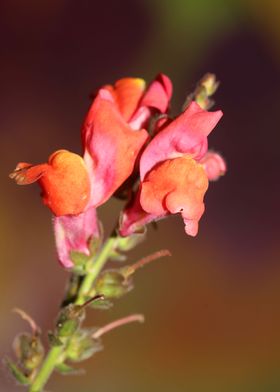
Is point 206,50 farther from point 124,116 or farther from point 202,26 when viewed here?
point 124,116

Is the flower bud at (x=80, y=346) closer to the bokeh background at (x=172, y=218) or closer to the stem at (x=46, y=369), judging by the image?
the stem at (x=46, y=369)

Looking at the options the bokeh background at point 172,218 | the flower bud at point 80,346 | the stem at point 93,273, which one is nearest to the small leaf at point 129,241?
the stem at point 93,273

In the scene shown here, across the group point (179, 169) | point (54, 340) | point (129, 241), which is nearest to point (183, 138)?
point (179, 169)

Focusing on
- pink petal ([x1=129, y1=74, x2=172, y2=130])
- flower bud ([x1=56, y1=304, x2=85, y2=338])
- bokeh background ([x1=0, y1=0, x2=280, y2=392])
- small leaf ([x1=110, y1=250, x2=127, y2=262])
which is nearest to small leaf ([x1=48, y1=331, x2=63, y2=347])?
flower bud ([x1=56, y1=304, x2=85, y2=338])

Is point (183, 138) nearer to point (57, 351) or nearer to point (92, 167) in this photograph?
point (92, 167)

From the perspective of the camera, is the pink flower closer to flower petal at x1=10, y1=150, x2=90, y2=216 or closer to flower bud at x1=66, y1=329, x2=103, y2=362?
flower petal at x1=10, y1=150, x2=90, y2=216

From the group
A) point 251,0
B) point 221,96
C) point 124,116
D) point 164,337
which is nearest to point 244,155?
point 221,96

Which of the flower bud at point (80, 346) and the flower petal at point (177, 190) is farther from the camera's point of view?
the flower bud at point (80, 346)
